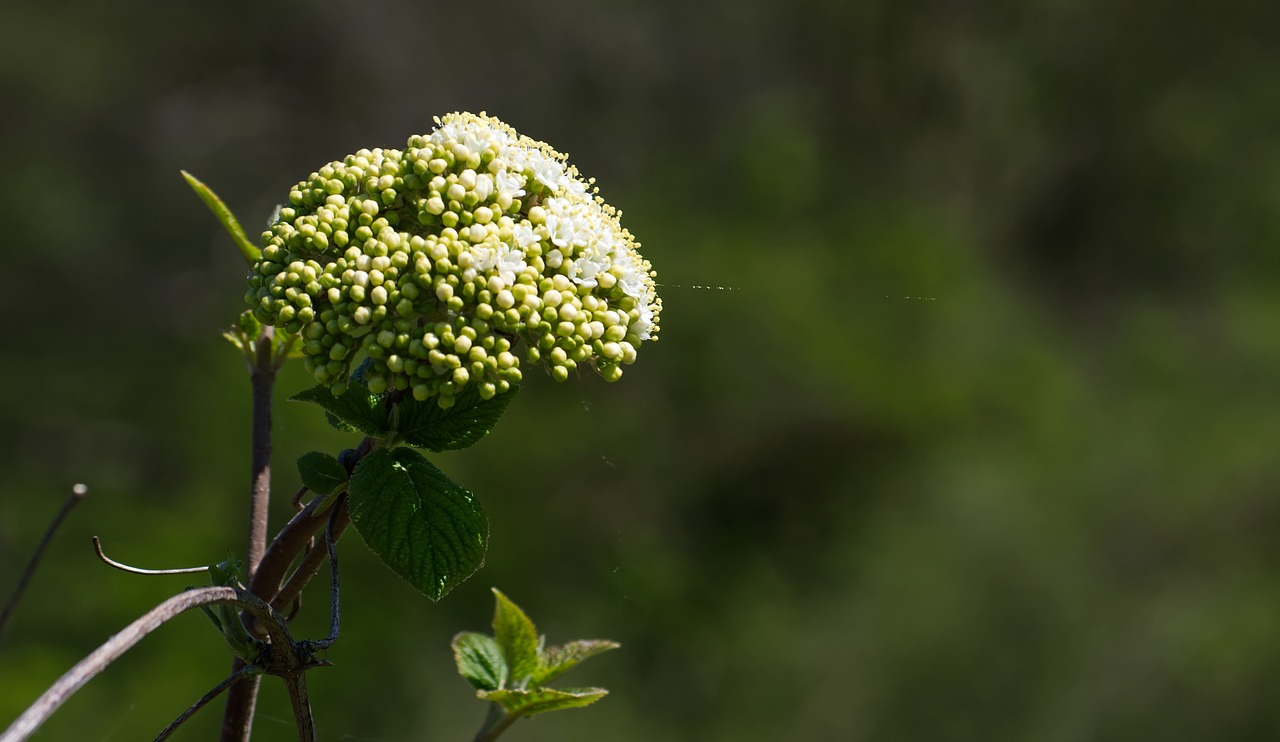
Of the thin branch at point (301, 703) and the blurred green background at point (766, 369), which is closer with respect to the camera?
the thin branch at point (301, 703)

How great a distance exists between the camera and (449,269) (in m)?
0.81

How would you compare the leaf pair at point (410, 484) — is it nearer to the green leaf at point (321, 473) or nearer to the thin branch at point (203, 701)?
the green leaf at point (321, 473)

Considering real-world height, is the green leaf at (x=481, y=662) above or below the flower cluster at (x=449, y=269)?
below

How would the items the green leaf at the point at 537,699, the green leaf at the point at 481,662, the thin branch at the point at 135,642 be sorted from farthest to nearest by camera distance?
the green leaf at the point at 481,662, the green leaf at the point at 537,699, the thin branch at the point at 135,642

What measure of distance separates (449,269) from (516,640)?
1.45 ft

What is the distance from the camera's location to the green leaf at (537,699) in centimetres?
94

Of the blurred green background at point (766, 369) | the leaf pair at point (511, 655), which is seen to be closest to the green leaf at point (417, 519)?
the leaf pair at point (511, 655)

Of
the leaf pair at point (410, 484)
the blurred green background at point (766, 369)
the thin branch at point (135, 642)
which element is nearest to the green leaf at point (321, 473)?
the leaf pair at point (410, 484)

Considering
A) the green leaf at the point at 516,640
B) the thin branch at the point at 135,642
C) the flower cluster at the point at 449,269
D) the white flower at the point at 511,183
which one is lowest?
the thin branch at the point at 135,642

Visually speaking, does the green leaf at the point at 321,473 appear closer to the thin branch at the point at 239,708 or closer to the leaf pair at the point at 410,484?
the leaf pair at the point at 410,484

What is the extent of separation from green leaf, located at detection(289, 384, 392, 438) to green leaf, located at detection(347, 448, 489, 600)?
2 centimetres

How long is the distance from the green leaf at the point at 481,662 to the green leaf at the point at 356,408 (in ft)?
1.00

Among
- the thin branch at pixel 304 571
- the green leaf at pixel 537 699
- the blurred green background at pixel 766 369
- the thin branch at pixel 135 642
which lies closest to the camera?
the thin branch at pixel 135 642

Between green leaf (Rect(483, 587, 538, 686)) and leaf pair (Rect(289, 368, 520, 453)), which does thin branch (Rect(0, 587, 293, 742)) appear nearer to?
leaf pair (Rect(289, 368, 520, 453))
